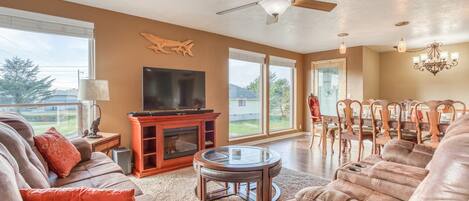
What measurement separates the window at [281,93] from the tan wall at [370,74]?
1.79m

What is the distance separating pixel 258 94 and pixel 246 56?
0.99m

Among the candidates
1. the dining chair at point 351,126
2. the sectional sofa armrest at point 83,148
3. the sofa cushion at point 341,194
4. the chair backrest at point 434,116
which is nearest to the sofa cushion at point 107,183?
the sectional sofa armrest at point 83,148

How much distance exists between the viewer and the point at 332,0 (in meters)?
3.29

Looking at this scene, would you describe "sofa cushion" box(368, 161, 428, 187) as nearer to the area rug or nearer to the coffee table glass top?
the coffee table glass top

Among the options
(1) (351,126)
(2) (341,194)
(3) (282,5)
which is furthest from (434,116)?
(2) (341,194)

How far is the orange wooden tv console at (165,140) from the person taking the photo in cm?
354

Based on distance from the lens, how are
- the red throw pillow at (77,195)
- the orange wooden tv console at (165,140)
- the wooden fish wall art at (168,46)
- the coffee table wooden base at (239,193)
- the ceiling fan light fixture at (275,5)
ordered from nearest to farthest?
the red throw pillow at (77,195) < the ceiling fan light fixture at (275,5) < the coffee table wooden base at (239,193) < the orange wooden tv console at (165,140) < the wooden fish wall art at (168,46)

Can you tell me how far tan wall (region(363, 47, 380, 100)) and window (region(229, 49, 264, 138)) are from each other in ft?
8.38

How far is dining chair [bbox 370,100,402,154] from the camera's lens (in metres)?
3.80

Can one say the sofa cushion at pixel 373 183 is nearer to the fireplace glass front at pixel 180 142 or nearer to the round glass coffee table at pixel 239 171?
the round glass coffee table at pixel 239 171

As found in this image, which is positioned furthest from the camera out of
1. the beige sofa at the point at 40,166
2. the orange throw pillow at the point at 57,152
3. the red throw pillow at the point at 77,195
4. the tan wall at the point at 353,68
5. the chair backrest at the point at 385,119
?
the tan wall at the point at 353,68

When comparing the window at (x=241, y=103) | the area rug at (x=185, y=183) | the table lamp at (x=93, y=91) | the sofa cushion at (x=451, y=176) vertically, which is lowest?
the area rug at (x=185, y=183)

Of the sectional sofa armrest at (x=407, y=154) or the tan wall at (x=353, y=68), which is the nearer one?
the sectional sofa armrest at (x=407, y=154)

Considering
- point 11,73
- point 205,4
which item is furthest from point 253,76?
point 11,73
